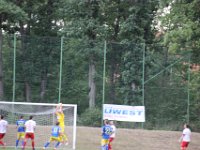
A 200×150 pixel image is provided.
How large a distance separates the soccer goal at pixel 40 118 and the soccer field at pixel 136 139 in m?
1.17

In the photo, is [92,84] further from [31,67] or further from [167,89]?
[167,89]

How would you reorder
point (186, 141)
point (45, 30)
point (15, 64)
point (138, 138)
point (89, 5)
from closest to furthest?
point (186, 141) → point (138, 138) → point (15, 64) → point (89, 5) → point (45, 30)

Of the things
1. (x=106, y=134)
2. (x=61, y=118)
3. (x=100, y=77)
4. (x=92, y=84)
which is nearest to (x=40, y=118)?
(x=61, y=118)

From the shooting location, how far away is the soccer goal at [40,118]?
31438 millimetres

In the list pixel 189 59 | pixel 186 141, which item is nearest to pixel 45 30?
pixel 189 59

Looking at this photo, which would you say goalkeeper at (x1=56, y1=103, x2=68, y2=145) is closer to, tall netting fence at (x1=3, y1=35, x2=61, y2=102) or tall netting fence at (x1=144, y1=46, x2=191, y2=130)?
tall netting fence at (x1=3, y1=35, x2=61, y2=102)

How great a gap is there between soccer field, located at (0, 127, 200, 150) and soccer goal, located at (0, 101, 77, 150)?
1173 mm

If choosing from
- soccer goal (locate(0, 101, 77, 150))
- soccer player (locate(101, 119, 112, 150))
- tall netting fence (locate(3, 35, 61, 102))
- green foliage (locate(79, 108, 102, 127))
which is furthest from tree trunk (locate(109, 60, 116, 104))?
soccer player (locate(101, 119, 112, 150))

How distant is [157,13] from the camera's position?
44125mm

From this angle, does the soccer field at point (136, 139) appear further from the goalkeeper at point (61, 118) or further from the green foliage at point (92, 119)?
the goalkeeper at point (61, 118)

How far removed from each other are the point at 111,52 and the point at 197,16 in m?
7.01

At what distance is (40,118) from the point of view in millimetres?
32281

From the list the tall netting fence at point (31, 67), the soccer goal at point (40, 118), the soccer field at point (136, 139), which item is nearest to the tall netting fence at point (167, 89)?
the soccer field at point (136, 139)

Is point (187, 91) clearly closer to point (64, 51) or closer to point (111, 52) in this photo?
point (111, 52)
